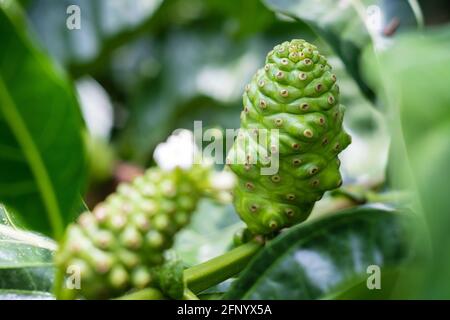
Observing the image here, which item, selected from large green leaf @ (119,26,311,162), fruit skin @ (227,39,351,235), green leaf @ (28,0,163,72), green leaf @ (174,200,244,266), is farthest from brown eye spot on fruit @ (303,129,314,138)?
green leaf @ (28,0,163,72)

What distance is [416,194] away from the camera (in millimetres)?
471

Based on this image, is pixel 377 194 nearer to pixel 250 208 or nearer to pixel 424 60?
pixel 250 208

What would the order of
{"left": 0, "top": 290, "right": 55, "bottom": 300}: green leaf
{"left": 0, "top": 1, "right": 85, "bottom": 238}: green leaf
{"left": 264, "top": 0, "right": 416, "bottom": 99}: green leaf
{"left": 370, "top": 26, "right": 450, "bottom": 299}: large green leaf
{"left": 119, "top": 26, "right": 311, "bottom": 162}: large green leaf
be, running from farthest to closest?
{"left": 119, "top": 26, "right": 311, "bottom": 162}: large green leaf
{"left": 264, "top": 0, "right": 416, "bottom": 99}: green leaf
{"left": 0, "top": 290, "right": 55, "bottom": 300}: green leaf
{"left": 0, "top": 1, "right": 85, "bottom": 238}: green leaf
{"left": 370, "top": 26, "right": 450, "bottom": 299}: large green leaf

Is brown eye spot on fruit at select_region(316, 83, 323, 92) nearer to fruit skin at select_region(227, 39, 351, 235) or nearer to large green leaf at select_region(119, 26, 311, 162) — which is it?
fruit skin at select_region(227, 39, 351, 235)

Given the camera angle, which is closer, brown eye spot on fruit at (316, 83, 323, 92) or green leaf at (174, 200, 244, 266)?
brown eye spot on fruit at (316, 83, 323, 92)

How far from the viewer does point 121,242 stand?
2.05 ft

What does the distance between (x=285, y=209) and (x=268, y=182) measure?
0.03 m

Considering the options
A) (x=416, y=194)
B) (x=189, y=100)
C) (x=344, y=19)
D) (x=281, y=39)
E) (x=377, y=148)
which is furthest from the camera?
(x=189, y=100)

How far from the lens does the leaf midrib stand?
1.96 ft

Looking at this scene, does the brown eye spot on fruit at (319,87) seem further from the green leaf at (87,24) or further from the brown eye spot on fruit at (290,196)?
the green leaf at (87,24)

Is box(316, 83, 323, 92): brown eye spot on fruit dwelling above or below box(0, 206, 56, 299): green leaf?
above

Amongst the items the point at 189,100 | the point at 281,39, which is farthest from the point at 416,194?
the point at 189,100
